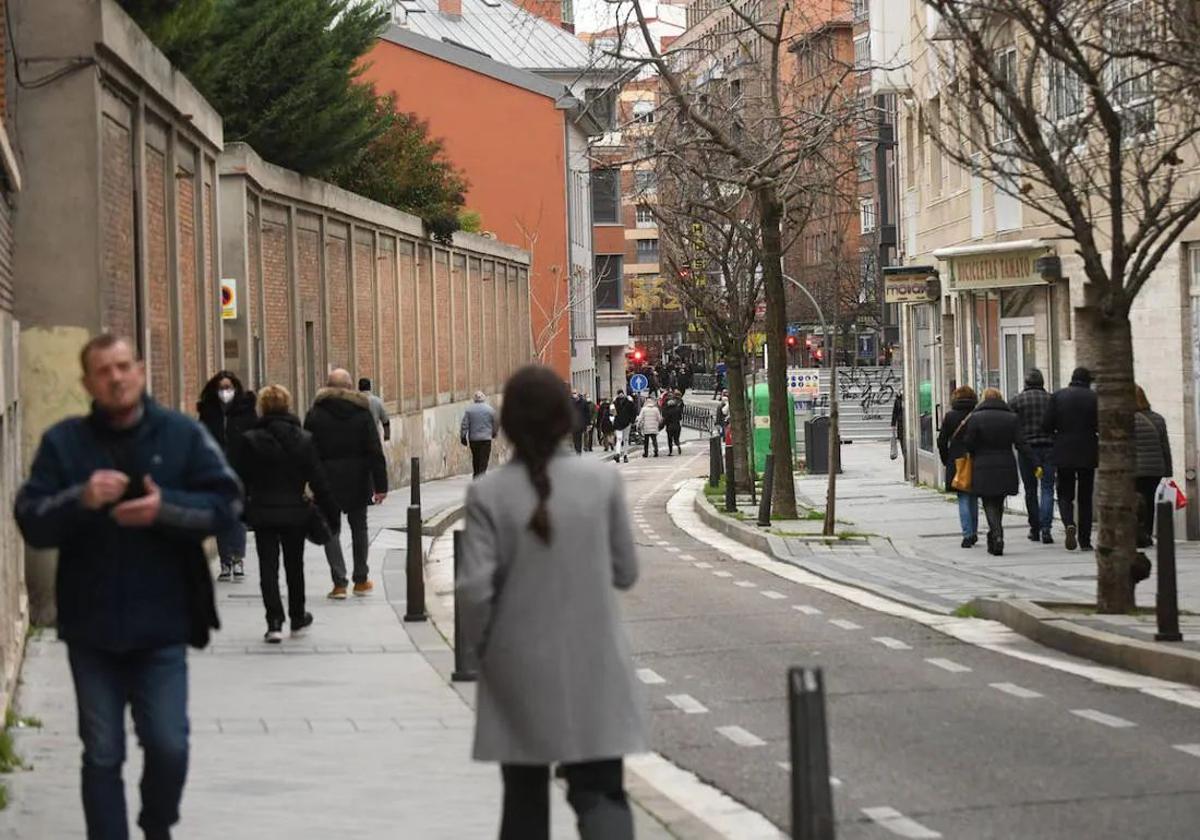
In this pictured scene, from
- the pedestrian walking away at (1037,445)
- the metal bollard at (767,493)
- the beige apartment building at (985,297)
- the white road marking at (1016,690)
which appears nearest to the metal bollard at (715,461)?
the beige apartment building at (985,297)

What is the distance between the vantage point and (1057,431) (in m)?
22.5

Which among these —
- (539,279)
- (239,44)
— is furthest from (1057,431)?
(539,279)

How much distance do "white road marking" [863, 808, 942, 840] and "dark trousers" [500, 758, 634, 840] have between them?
2.42 m

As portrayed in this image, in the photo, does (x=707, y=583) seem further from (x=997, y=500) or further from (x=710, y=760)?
(x=710, y=760)

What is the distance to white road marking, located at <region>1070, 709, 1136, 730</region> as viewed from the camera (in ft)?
36.5

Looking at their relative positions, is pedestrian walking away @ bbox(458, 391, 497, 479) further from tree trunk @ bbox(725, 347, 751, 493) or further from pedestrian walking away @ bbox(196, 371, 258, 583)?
pedestrian walking away @ bbox(196, 371, 258, 583)

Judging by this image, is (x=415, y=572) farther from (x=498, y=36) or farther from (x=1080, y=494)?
(x=498, y=36)

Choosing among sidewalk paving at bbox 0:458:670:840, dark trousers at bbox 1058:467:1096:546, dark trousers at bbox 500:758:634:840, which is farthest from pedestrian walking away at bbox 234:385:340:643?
dark trousers at bbox 1058:467:1096:546

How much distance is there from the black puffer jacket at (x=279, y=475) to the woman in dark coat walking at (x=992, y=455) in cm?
970

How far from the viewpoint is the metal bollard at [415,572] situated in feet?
53.4

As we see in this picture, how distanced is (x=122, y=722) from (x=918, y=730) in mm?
5174

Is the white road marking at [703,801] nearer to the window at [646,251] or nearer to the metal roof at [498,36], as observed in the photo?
the metal roof at [498,36]

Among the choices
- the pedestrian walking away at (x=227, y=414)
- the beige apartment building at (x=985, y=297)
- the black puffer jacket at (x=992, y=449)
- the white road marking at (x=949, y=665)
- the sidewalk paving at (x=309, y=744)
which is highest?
the beige apartment building at (x=985, y=297)

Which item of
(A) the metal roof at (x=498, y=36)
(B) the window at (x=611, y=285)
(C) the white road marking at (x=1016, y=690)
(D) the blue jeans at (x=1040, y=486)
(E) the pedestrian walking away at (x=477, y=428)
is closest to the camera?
(C) the white road marking at (x=1016, y=690)
